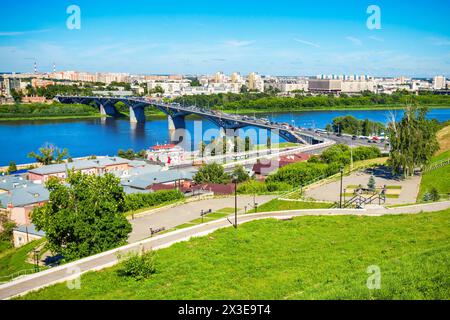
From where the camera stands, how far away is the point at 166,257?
791 cm

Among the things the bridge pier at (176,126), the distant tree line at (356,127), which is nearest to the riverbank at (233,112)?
the bridge pier at (176,126)

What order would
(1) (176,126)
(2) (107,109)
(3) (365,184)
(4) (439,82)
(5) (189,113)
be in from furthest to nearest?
(4) (439,82)
(2) (107,109)
(1) (176,126)
(5) (189,113)
(3) (365,184)

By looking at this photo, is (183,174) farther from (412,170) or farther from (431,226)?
(431,226)

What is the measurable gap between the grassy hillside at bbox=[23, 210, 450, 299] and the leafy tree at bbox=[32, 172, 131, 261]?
4.18 ft

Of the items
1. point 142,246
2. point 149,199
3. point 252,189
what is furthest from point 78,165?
point 142,246

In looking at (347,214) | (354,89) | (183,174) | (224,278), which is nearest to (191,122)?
(183,174)

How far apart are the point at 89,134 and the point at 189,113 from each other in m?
9.86

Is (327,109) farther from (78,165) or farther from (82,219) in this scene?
(82,219)

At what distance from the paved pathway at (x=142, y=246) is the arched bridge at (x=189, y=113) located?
75.6 ft

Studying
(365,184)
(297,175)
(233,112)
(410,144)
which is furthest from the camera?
(233,112)

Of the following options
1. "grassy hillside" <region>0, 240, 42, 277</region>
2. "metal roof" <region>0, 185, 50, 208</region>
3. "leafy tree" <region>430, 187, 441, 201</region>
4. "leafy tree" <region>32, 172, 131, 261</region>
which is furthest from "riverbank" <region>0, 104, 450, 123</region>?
"leafy tree" <region>32, 172, 131, 261</region>

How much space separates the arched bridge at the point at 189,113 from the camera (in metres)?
36.8

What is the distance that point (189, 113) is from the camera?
1820 inches

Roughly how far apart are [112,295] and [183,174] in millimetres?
14309
